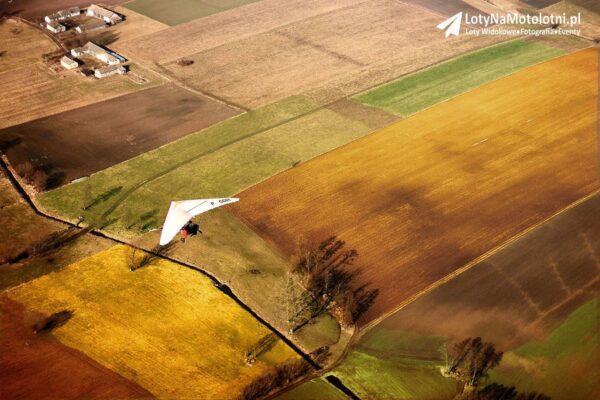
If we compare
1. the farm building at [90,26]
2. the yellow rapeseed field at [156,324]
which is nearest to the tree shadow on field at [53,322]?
the yellow rapeseed field at [156,324]

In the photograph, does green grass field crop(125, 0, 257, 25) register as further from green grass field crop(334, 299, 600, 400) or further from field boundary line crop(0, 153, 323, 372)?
green grass field crop(334, 299, 600, 400)

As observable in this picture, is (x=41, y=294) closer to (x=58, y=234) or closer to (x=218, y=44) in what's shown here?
(x=58, y=234)

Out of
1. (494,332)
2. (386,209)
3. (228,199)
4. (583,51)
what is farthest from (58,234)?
(583,51)

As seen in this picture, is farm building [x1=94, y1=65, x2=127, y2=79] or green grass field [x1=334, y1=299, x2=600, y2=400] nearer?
green grass field [x1=334, y1=299, x2=600, y2=400]

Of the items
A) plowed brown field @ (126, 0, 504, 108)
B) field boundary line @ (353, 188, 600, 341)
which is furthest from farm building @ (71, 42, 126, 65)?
field boundary line @ (353, 188, 600, 341)

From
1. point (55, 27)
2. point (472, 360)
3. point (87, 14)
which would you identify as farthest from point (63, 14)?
point (472, 360)

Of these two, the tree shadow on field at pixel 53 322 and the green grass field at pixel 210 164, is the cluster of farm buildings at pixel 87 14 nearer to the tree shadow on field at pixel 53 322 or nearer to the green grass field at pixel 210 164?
the green grass field at pixel 210 164
